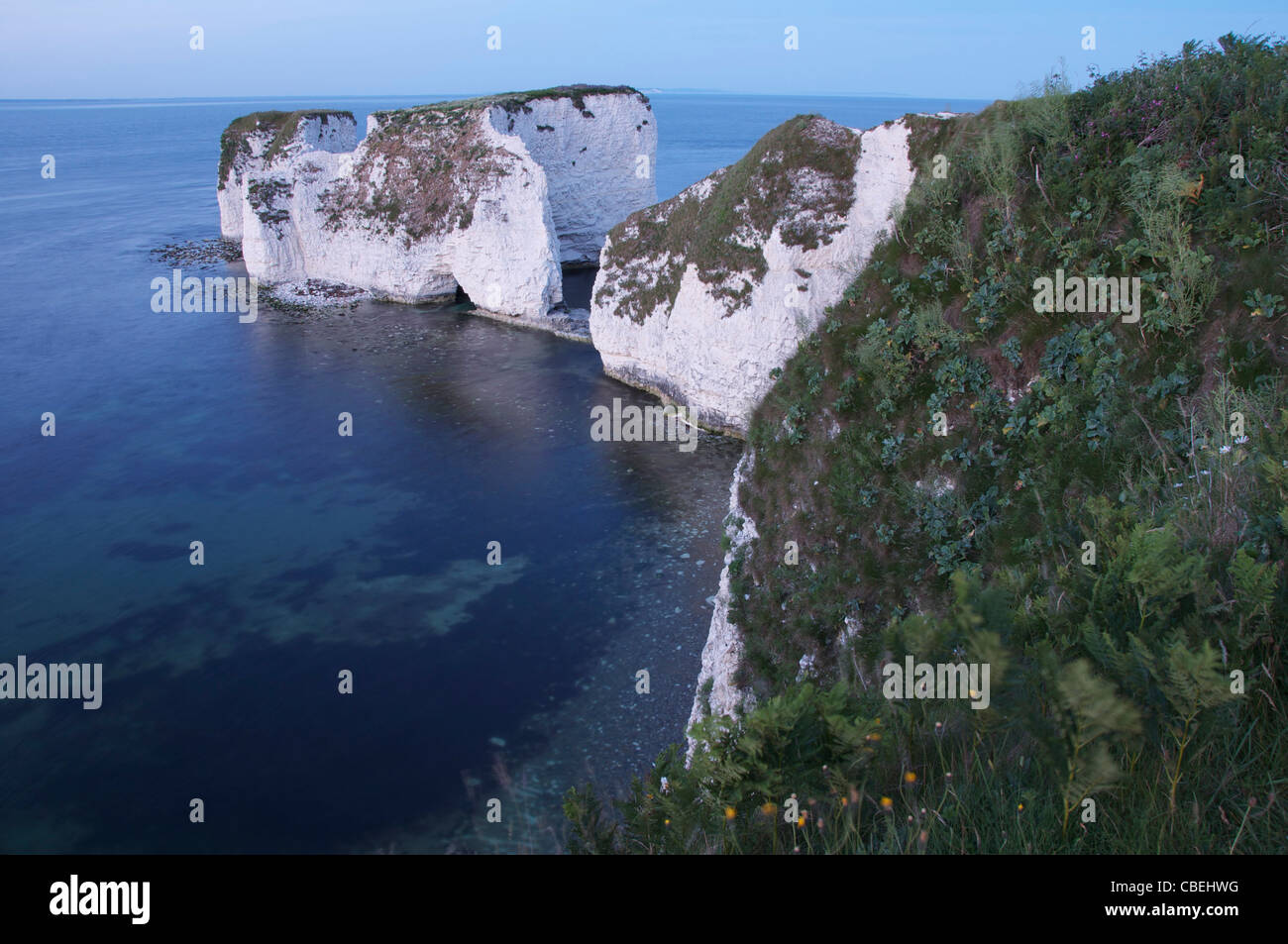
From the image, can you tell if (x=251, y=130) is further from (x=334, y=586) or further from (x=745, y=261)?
(x=334, y=586)

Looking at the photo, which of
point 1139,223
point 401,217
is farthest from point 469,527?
point 401,217

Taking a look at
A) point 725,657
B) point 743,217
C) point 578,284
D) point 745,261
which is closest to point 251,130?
point 578,284

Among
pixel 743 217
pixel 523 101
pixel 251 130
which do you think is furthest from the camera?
pixel 251 130

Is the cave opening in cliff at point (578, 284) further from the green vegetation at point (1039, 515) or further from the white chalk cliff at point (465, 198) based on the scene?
the green vegetation at point (1039, 515)

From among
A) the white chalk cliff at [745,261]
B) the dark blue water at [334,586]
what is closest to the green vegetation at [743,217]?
the white chalk cliff at [745,261]

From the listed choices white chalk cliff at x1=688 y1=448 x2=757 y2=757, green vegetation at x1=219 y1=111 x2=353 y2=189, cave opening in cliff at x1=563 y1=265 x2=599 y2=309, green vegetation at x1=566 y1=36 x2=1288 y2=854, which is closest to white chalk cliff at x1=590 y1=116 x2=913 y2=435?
green vegetation at x1=566 y1=36 x2=1288 y2=854

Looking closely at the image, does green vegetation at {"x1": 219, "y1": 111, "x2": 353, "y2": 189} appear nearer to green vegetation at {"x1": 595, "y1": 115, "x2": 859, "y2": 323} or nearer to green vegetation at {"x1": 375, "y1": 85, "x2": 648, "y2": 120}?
green vegetation at {"x1": 375, "y1": 85, "x2": 648, "y2": 120}
